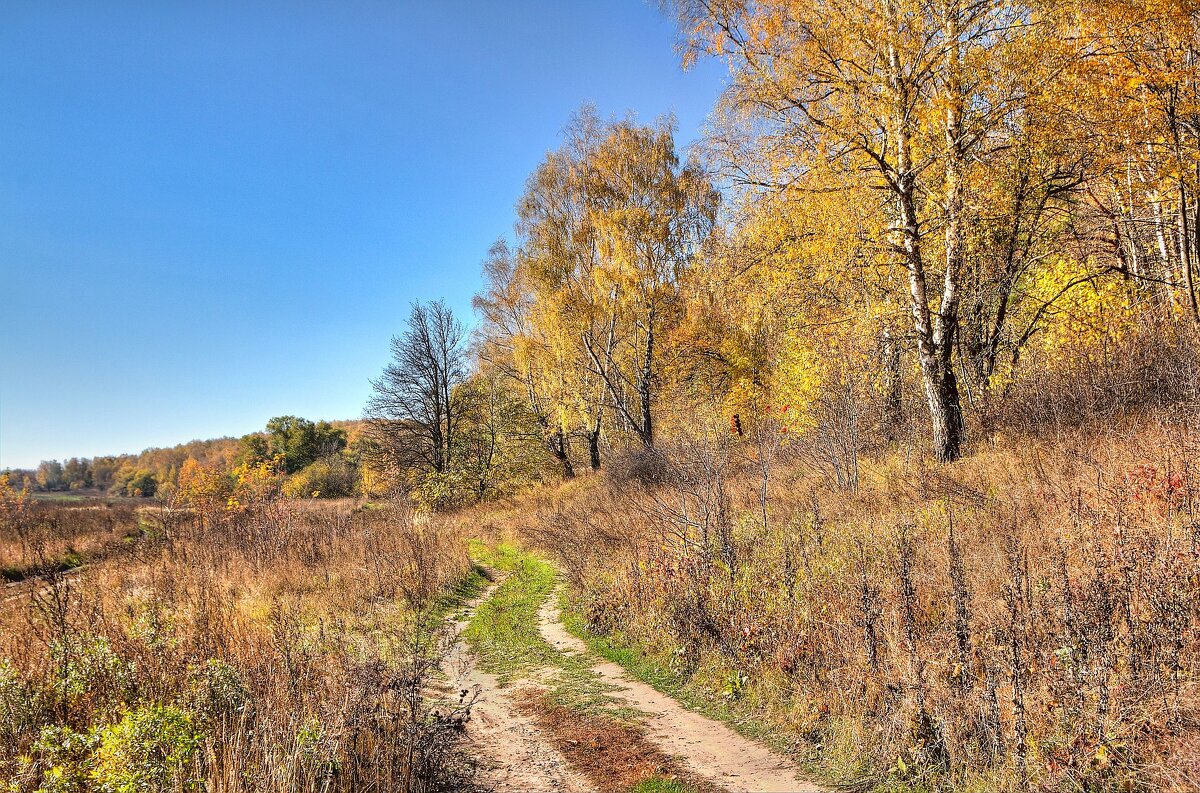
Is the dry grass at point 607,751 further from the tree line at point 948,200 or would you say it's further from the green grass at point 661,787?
the tree line at point 948,200

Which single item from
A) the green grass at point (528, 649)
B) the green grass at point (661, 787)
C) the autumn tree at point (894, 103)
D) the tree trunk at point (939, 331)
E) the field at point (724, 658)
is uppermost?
the autumn tree at point (894, 103)

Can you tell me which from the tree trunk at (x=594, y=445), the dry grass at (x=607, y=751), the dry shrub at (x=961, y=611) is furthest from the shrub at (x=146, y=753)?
the tree trunk at (x=594, y=445)

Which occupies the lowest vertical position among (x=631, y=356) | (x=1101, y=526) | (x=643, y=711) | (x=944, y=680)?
(x=643, y=711)

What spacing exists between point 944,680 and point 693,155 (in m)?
11.0

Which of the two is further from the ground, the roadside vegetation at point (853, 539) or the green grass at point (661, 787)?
the roadside vegetation at point (853, 539)

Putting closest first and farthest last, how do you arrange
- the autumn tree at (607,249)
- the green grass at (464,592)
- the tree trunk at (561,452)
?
1. the green grass at (464,592)
2. the autumn tree at (607,249)
3. the tree trunk at (561,452)

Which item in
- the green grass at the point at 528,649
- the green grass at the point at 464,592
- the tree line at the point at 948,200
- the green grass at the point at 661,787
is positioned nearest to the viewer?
the green grass at the point at 661,787

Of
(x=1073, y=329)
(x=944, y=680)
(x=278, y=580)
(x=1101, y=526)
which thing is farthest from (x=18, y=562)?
(x=1073, y=329)

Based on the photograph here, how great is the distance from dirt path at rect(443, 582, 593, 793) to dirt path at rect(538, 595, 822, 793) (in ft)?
3.13

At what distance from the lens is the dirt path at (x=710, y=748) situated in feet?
14.2

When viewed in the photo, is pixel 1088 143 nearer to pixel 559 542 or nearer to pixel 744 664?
pixel 744 664

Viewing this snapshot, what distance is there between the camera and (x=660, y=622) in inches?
298

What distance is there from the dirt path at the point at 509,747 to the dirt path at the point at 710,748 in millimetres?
954

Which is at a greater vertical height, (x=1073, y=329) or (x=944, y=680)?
(x=1073, y=329)
